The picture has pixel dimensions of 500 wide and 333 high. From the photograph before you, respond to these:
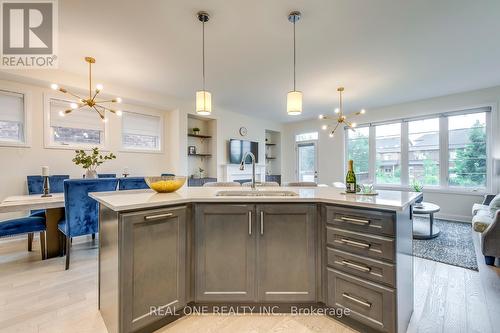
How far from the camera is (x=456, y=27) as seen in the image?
2.56 metres

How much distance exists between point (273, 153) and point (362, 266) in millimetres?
6811

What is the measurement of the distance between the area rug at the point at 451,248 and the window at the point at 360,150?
2.35m

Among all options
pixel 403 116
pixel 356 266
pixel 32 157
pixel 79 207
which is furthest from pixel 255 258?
pixel 403 116

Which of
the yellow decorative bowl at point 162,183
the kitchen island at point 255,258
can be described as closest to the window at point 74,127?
the yellow decorative bowl at point 162,183

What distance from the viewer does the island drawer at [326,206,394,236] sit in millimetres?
1425

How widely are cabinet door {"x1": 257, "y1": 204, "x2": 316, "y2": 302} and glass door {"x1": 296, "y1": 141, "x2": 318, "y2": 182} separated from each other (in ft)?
18.9

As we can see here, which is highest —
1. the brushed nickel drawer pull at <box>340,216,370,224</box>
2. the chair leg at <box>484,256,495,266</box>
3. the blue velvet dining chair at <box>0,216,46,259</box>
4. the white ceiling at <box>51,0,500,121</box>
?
the white ceiling at <box>51,0,500,121</box>

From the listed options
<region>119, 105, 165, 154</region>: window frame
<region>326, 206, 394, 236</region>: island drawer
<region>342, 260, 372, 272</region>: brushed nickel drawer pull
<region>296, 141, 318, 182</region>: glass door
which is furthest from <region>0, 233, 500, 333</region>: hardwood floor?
<region>296, 141, 318, 182</region>: glass door

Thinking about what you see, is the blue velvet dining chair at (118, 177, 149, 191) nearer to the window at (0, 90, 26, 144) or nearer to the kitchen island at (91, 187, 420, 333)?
the kitchen island at (91, 187, 420, 333)

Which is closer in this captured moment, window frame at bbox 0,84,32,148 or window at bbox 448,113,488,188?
window frame at bbox 0,84,32,148

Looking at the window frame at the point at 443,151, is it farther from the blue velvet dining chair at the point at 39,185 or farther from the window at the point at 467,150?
the blue velvet dining chair at the point at 39,185

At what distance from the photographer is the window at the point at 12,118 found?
11.4 feet

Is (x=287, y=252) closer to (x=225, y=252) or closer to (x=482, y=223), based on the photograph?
(x=225, y=252)

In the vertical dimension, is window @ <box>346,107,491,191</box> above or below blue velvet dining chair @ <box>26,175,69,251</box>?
above
